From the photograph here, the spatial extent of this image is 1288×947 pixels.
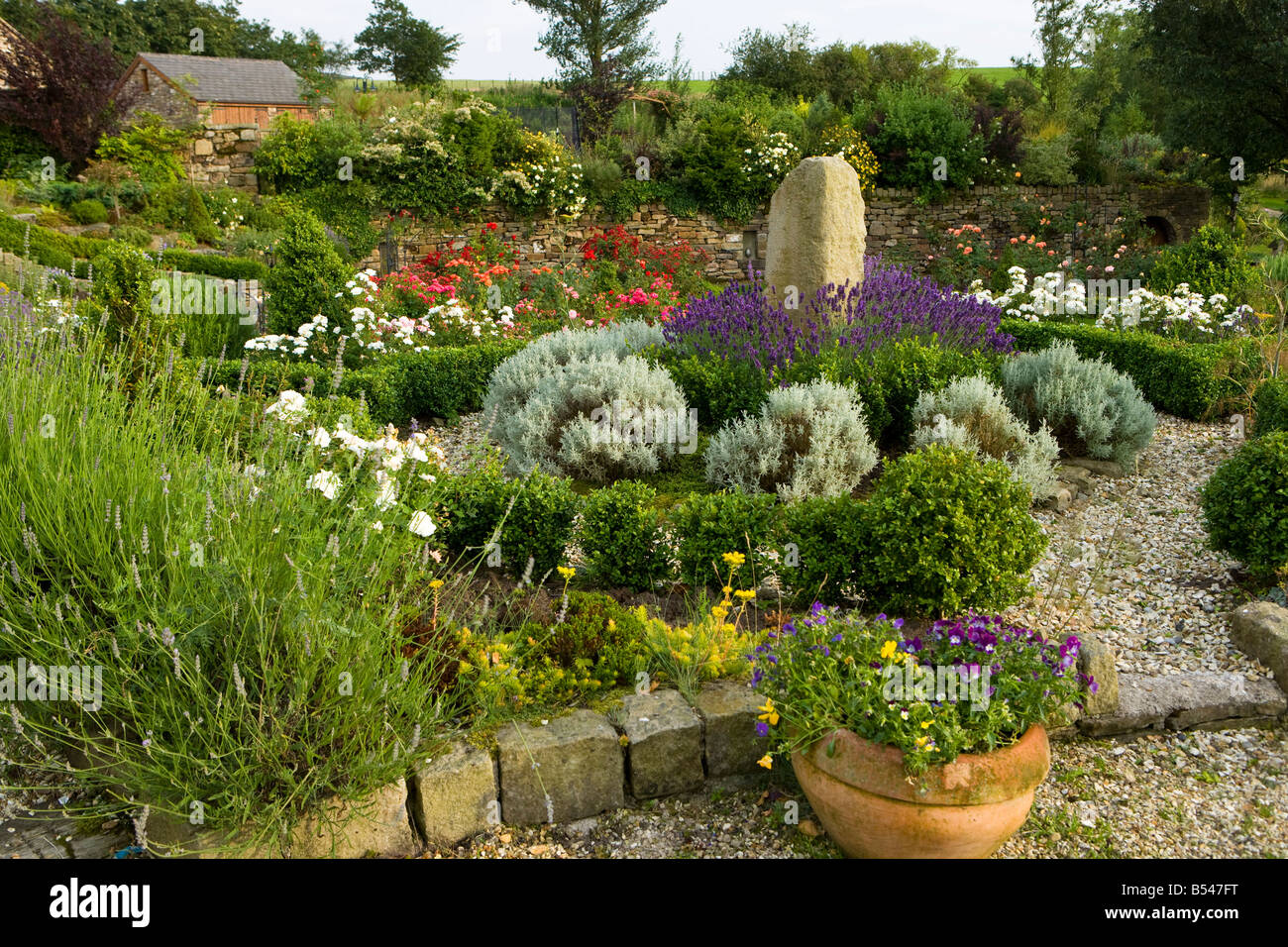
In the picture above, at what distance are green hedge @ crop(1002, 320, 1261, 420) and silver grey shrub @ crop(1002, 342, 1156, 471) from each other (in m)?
0.95

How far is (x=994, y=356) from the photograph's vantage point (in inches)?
291

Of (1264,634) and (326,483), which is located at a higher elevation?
(326,483)

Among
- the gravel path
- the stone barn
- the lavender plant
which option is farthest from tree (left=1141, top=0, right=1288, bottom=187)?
the stone barn

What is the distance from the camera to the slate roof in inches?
984

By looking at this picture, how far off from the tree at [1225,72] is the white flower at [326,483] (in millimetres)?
16560

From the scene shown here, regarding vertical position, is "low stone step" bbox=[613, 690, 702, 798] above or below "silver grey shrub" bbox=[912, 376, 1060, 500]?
below

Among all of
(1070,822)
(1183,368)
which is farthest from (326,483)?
(1183,368)

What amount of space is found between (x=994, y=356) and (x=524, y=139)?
1057 cm

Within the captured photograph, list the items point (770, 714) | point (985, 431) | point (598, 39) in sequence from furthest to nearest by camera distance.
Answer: point (598, 39) → point (985, 431) → point (770, 714)

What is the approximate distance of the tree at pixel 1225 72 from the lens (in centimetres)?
1441

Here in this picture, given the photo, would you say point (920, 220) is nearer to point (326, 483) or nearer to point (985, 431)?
point (985, 431)

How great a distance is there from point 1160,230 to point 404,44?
2141 cm

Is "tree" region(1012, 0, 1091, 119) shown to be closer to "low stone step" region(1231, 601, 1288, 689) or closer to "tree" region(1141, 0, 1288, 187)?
"tree" region(1141, 0, 1288, 187)

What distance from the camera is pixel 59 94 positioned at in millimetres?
16859
